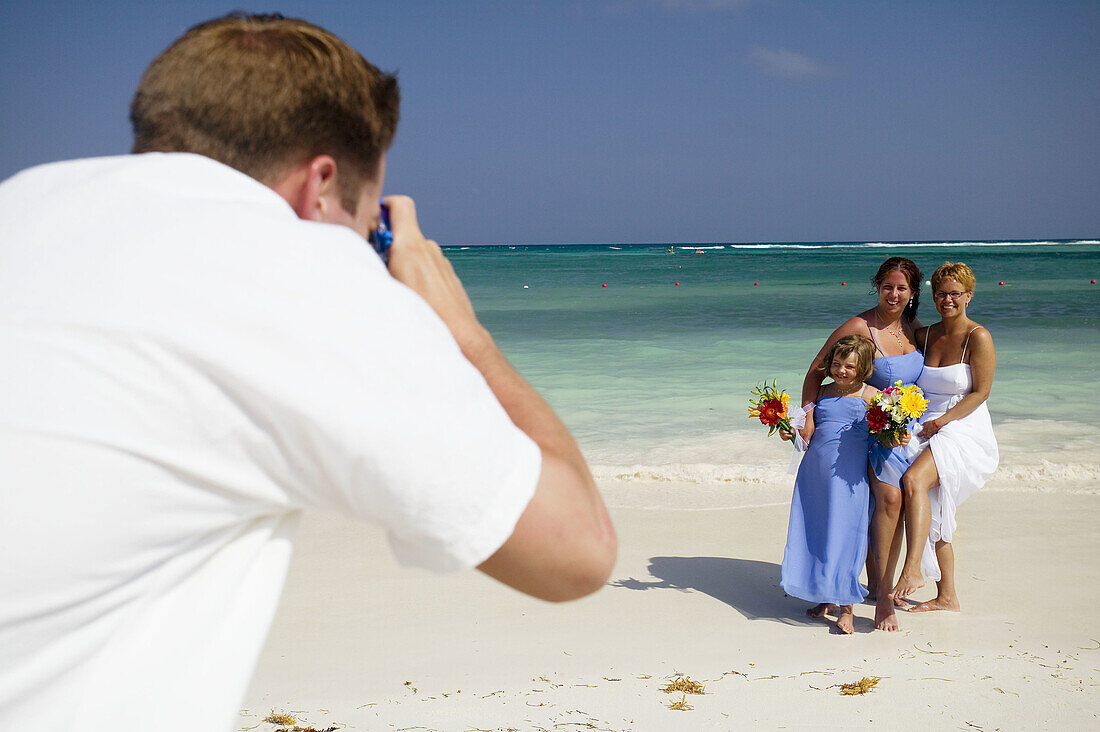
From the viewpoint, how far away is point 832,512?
18.4 feet

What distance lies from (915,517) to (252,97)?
5364mm

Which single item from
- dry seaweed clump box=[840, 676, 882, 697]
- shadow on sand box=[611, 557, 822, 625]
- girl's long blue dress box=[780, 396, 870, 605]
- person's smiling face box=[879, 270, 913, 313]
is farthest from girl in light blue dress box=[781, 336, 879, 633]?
dry seaweed clump box=[840, 676, 882, 697]

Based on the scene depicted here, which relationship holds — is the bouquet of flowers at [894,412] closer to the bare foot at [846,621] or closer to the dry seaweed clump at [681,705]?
the bare foot at [846,621]

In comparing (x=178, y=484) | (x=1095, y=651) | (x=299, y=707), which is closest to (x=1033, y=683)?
(x=1095, y=651)

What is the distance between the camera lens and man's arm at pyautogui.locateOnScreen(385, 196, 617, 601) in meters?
1.01

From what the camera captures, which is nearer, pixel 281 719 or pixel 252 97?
pixel 252 97

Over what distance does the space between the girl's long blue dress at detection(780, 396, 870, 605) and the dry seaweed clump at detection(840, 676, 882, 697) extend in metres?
1.07

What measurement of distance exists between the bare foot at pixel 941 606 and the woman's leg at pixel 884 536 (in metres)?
0.19

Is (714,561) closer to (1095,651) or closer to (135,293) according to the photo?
(1095,651)

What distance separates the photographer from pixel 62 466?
0.89 meters

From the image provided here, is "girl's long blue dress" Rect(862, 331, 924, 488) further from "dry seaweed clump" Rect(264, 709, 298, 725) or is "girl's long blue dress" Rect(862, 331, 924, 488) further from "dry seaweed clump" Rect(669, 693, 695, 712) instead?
"dry seaweed clump" Rect(264, 709, 298, 725)

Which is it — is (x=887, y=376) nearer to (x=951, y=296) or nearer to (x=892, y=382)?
(x=892, y=382)

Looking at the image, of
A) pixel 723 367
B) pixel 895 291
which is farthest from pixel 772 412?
pixel 723 367

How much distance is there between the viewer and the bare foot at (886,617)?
214 inches
